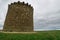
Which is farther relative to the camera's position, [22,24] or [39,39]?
[22,24]

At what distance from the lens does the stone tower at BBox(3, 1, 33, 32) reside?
58.8ft

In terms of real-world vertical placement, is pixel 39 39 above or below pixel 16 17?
below

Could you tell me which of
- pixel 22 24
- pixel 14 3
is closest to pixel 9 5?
pixel 14 3

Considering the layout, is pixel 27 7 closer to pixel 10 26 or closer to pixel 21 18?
pixel 21 18

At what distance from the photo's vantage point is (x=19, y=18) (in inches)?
714

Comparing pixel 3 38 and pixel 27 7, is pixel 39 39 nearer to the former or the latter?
pixel 3 38

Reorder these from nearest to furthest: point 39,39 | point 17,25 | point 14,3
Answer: point 39,39 < point 17,25 < point 14,3

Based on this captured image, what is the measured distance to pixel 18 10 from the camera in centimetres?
1850

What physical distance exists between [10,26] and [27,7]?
3.75 meters

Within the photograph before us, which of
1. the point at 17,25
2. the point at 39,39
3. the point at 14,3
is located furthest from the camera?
the point at 14,3

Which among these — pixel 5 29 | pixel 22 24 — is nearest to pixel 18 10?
pixel 22 24

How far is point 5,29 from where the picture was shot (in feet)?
60.8

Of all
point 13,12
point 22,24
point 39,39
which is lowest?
point 39,39

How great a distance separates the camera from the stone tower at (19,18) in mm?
17920
